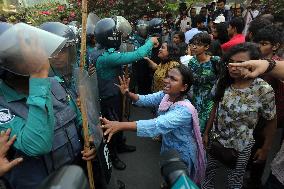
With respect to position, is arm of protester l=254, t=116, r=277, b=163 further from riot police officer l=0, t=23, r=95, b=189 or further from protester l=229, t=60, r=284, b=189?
riot police officer l=0, t=23, r=95, b=189

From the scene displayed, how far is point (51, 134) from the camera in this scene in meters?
1.78

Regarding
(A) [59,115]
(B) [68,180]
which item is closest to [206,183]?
(A) [59,115]

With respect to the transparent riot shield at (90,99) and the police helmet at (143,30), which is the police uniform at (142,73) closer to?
the police helmet at (143,30)

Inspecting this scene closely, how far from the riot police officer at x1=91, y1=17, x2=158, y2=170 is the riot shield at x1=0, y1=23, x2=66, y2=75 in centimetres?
231

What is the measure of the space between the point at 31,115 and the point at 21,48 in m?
0.36

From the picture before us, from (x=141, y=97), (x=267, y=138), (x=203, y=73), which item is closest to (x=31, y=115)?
(x=141, y=97)

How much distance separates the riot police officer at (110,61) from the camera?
409cm

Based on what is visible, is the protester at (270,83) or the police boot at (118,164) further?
the police boot at (118,164)

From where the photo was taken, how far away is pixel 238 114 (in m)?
2.83

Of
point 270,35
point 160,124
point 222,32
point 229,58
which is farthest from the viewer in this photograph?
point 222,32

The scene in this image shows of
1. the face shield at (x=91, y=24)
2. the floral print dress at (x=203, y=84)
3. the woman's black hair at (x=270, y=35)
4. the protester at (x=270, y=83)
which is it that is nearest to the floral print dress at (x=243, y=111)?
the protester at (x=270, y=83)

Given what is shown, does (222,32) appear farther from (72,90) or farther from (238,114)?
(72,90)

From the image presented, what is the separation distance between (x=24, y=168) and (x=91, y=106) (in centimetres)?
63

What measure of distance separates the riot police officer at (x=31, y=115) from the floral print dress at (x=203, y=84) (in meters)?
2.33
